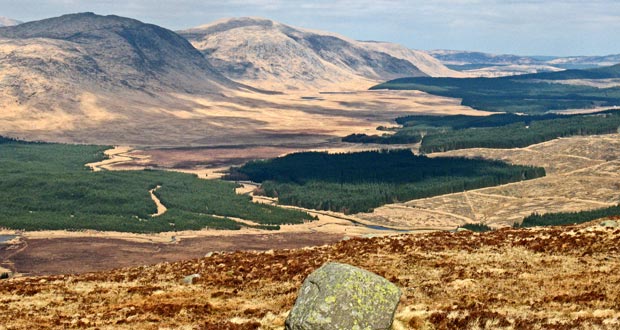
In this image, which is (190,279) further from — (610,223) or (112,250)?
(112,250)

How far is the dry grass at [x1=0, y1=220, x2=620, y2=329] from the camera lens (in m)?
41.2

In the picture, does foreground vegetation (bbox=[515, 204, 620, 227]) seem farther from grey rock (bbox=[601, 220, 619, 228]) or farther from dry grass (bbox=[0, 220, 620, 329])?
dry grass (bbox=[0, 220, 620, 329])

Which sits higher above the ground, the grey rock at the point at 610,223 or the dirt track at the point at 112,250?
the grey rock at the point at 610,223

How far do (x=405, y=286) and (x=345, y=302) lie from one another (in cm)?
1585

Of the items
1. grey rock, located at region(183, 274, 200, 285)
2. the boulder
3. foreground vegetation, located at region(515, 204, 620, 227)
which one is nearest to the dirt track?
foreground vegetation, located at region(515, 204, 620, 227)

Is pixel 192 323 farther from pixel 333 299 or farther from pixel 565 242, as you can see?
pixel 565 242

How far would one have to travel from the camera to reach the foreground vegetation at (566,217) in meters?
174

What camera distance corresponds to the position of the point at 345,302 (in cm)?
3672

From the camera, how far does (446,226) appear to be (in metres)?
189

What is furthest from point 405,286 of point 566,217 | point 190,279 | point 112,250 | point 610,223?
point 566,217

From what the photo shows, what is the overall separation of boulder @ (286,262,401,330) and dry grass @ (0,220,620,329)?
7.51 feet

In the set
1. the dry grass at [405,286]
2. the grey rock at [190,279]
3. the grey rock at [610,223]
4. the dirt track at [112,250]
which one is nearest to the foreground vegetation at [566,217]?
the dirt track at [112,250]

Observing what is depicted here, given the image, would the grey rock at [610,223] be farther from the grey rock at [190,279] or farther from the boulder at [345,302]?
the boulder at [345,302]

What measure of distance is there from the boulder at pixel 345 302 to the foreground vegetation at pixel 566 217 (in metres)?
143
